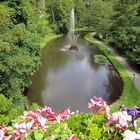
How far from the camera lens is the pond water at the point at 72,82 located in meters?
25.3

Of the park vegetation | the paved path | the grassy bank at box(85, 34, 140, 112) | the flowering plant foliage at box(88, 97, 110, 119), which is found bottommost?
the paved path

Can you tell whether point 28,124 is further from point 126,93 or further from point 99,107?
point 126,93

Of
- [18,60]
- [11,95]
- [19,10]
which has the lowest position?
[11,95]

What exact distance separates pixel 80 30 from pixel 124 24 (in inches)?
1235

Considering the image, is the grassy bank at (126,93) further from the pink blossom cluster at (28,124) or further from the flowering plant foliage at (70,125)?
the pink blossom cluster at (28,124)

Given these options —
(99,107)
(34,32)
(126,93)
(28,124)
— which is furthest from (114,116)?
(34,32)

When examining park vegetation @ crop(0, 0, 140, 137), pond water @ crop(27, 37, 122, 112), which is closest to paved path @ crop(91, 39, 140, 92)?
park vegetation @ crop(0, 0, 140, 137)

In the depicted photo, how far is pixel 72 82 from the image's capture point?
3088cm

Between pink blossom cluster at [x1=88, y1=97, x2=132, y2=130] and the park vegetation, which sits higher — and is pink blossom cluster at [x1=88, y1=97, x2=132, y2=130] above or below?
above

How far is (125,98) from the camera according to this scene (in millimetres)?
25391

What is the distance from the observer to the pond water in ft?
83.0

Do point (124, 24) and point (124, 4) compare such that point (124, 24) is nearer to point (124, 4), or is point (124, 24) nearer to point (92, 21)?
point (124, 4)

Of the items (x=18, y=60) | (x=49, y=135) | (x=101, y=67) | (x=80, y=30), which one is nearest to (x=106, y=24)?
(x=101, y=67)

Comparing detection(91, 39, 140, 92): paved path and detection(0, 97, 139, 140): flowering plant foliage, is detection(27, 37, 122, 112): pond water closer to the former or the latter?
detection(91, 39, 140, 92): paved path
